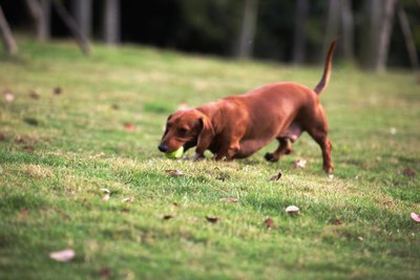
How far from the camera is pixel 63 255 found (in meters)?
4.62

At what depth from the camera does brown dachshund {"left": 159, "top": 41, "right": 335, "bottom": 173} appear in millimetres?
7406

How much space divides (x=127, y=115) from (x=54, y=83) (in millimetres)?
3224

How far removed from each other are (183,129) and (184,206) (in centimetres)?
173

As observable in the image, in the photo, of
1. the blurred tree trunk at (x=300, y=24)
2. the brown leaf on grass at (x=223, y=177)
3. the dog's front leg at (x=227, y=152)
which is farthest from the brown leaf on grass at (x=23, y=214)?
the blurred tree trunk at (x=300, y=24)

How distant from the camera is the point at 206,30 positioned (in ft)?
137

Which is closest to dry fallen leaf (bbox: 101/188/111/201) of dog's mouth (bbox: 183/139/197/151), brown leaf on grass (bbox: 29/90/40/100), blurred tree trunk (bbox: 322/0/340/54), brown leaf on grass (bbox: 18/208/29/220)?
brown leaf on grass (bbox: 18/208/29/220)

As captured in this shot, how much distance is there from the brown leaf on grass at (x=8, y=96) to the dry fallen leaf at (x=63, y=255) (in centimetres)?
724

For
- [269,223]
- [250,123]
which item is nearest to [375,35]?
[250,123]

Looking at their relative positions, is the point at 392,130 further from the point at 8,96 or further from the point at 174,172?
the point at 174,172

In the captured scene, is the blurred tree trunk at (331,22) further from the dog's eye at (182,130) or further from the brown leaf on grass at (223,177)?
the brown leaf on grass at (223,177)

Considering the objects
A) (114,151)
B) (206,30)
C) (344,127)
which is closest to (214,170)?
(114,151)

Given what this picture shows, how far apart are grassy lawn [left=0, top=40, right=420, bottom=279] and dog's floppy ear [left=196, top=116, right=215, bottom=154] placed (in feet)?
0.75

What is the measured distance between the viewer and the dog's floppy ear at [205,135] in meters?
7.41

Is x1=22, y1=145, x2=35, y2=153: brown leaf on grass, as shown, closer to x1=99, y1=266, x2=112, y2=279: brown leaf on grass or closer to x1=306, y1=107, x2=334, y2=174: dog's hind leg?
x1=306, y1=107, x2=334, y2=174: dog's hind leg
